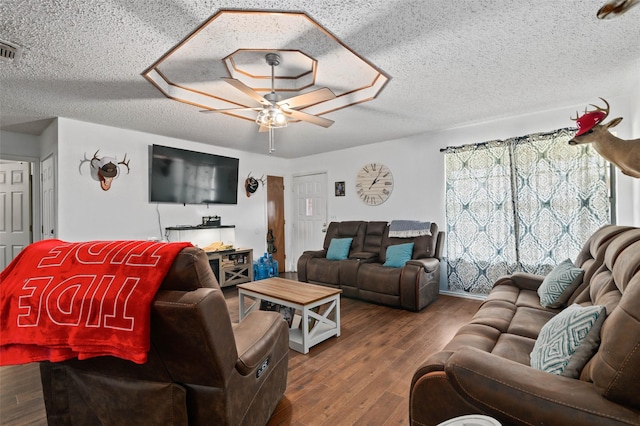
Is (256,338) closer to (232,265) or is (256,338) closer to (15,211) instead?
(232,265)

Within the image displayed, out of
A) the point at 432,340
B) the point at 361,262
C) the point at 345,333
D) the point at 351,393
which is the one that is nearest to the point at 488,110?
the point at 361,262

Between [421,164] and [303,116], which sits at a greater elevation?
[303,116]

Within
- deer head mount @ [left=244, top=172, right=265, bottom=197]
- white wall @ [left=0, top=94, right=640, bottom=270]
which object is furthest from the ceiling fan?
deer head mount @ [left=244, top=172, right=265, bottom=197]

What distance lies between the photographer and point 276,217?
19.8 ft

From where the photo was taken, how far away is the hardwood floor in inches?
68.2

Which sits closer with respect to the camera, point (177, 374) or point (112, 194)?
point (177, 374)

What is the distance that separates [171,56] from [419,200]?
376 cm

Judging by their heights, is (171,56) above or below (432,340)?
above

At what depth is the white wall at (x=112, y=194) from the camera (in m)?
3.55

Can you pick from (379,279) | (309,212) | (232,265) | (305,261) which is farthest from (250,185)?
→ (379,279)

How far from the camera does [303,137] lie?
14.9ft

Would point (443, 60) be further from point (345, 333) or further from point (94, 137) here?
point (94, 137)

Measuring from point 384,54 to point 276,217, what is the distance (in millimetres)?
4332

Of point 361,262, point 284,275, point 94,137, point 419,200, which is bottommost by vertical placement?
point 284,275
